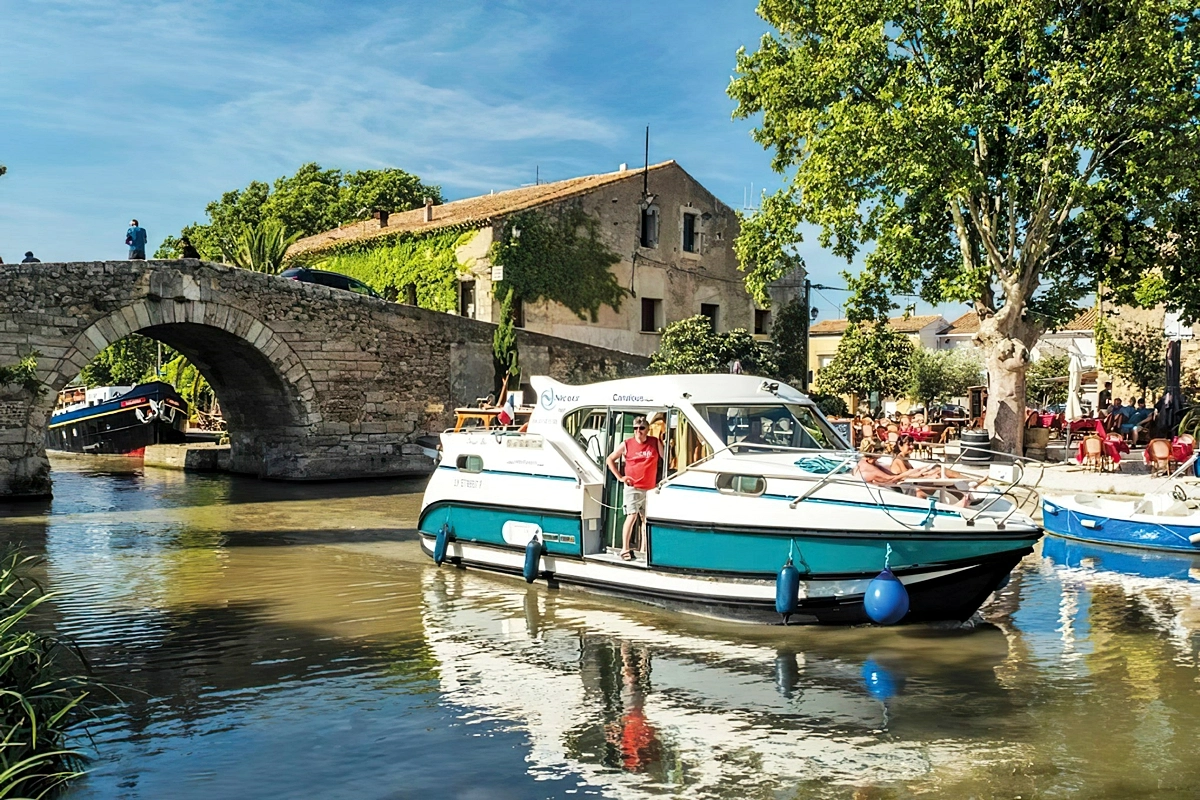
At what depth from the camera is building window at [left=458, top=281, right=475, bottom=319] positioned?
27.9 metres

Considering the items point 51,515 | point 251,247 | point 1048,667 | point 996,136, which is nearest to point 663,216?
point 251,247

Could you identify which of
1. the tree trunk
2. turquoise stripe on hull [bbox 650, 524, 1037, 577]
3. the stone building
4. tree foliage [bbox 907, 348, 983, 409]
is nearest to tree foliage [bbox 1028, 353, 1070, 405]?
tree foliage [bbox 907, 348, 983, 409]

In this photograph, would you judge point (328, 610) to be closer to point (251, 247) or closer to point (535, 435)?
point (535, 435)

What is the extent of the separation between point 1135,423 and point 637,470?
612 inches

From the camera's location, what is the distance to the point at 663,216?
31.0 meters

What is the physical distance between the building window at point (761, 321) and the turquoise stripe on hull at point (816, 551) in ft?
81.0

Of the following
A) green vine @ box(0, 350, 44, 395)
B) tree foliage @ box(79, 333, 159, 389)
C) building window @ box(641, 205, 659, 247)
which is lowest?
green vine @ box(0, 350, 44, 395)

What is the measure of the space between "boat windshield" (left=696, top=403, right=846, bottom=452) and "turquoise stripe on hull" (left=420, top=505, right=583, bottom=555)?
164 cm

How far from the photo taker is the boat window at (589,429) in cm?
1035

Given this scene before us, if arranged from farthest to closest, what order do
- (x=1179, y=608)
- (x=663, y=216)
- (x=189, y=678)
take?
(x=663, y=216)
(x=1179, y=608)
(x=189, y=678)

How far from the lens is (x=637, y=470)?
951 centimetres

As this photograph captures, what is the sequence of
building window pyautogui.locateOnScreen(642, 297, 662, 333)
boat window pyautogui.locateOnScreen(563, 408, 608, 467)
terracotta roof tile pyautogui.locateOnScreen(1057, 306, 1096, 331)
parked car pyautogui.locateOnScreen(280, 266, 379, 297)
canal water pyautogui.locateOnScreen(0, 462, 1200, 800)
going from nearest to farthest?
1. canal water pyautogui.locateOnScreen(0, 462, 1200, 800)
2. boat window pyautogui.locateOnScreen(563, 408, 608, 467)
3. parked car pyautogui.locateOnScreen(280, 266, 379, 297)
4. building window pyautogui.locateOnScreen(642, 297, 662, 333)
5. terracotta roof tile pyautogui.locateOnScreen(1057, 306, 1096, 331)

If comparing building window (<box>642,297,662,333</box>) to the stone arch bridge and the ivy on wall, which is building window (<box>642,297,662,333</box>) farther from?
the ivy on wall

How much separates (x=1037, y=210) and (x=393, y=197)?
28.5 metres
